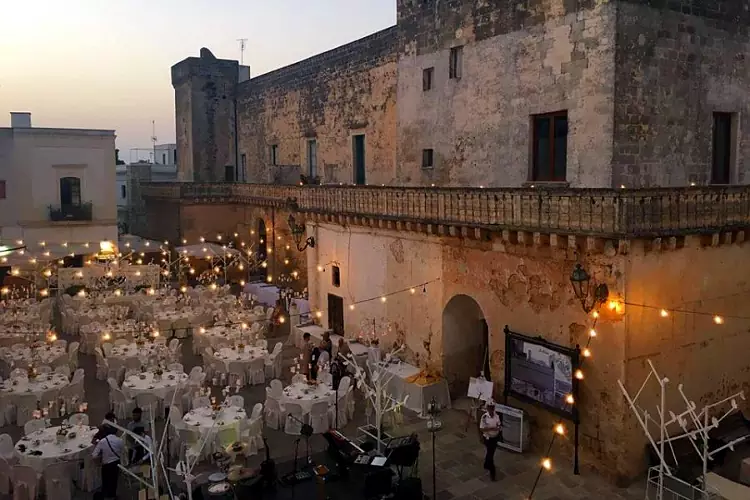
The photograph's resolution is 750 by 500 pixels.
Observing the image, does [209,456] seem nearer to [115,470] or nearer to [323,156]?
[115,470]

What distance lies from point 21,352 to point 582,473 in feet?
43.9

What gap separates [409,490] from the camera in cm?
1040

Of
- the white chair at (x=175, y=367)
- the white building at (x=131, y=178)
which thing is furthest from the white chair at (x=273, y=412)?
the white building at (x=131, y=178)

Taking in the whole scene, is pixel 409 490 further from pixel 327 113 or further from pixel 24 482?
pixel 327 113

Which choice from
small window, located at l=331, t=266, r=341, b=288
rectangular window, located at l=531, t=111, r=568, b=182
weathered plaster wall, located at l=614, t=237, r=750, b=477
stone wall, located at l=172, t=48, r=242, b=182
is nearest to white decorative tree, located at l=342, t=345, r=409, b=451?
small window, located at l=331, t=266, r=341, b=288

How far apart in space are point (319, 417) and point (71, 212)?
21254 mm

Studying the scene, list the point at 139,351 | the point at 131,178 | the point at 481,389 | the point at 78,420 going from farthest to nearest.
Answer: the point at 131,178, the point at 139,351, the point at 481,389, the point at 78,420

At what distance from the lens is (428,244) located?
1591 cm

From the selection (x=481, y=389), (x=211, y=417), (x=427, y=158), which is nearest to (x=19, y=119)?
(x=427, y=158)

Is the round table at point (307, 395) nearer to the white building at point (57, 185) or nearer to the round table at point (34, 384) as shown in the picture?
the round table at point (34, 384)

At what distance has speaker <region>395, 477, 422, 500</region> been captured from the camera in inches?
408

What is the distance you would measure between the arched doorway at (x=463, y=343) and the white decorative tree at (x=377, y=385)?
49.8 inches

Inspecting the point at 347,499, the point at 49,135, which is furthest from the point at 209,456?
the point at 49,135

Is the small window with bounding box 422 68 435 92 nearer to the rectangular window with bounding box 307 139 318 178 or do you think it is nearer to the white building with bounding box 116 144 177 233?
the rectangular window with bounding box 307 139 318 178
